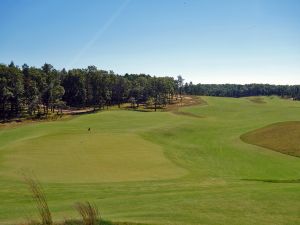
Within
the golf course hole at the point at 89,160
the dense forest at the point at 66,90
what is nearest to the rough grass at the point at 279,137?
the golf course hole at the point at 89,160

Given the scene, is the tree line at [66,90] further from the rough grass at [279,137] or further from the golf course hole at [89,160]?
the rough grass at [279,137]

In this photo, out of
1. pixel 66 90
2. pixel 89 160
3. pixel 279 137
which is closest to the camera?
pixel 89 160

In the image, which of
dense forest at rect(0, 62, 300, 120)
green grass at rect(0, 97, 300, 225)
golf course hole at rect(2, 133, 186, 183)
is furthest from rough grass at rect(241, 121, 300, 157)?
dense forest at rect(0, 62, 300, 120)

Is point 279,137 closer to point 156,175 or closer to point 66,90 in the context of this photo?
point 156,175

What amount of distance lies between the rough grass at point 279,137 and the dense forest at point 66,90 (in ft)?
173

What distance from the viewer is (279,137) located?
188 ft

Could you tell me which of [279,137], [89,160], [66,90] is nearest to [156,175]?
[89,160]

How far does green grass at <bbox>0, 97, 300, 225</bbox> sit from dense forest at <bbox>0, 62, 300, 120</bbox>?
25207mm

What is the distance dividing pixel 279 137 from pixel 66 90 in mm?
80858

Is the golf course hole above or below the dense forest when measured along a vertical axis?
below

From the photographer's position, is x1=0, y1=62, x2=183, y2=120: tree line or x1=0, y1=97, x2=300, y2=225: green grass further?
x1=0, y1=62, x2=183, y2=120: tree line

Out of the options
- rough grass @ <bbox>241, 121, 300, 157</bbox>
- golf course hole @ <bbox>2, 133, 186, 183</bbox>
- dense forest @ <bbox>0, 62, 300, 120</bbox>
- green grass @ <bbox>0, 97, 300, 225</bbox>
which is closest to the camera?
green grass @ <bbox>0, 97, 300, 225</bbox>

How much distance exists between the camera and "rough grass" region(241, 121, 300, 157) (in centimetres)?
4930

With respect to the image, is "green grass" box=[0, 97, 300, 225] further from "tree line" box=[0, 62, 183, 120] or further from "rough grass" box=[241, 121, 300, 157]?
"tree line" box=[0, 62, 183, 120]
